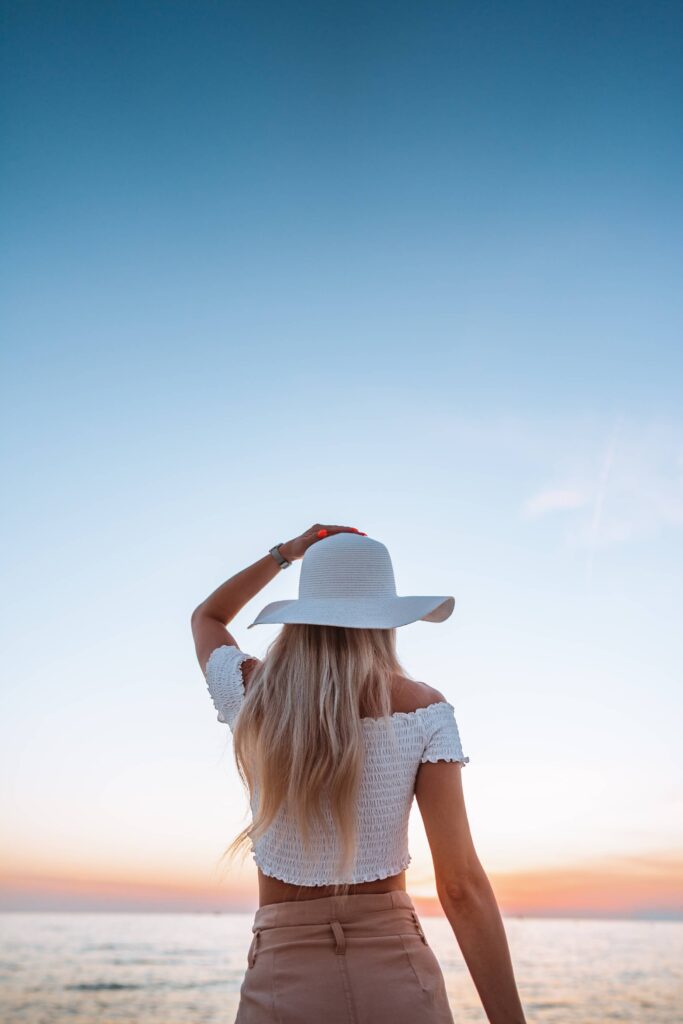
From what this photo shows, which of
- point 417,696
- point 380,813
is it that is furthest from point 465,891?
point 417,696

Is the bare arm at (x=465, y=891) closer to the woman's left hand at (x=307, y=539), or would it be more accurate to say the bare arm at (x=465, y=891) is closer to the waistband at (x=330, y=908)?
the waistband at (x=330, y=908)

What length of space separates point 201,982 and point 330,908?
23.1 metres

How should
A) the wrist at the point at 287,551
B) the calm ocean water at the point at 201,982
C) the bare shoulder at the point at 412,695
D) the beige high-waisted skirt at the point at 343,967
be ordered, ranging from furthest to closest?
the calm ocean water at the point at 201,982 < the wrist at the point at 287,551 < the bare shoulder at the point at 412,695 < the beige high-waisted skirt at the point at 343,967

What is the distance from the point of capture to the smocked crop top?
6.26 ft

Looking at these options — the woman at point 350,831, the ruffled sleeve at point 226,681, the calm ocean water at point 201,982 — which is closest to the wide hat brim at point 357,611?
the woman at point 350,831

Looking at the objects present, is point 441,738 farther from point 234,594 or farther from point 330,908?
point 234,594

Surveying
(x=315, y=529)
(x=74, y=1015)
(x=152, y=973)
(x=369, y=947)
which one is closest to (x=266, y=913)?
(x=369, y=947)

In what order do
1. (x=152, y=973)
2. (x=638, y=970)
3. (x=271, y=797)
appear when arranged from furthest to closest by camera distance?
(x=638, y=970), (x=152, y=973), (x=271, y=797)

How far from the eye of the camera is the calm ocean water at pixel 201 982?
17516mm

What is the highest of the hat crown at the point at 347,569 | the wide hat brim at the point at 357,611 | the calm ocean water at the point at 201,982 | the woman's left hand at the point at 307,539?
the woman's left hand at the point at 307,539

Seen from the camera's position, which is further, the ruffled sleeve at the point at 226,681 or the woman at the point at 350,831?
the ruffled sleeve at the point at 226,681

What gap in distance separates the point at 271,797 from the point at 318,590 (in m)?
0.54

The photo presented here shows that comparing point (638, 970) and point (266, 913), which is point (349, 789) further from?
point (638, 970)

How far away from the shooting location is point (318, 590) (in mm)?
2188
